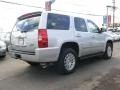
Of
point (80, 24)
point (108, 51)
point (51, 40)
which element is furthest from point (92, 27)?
point (51, 40)

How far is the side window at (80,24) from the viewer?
7063mm

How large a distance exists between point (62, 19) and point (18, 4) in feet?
56.3

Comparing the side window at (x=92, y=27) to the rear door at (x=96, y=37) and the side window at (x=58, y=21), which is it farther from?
the side window at (x=58, y=21)

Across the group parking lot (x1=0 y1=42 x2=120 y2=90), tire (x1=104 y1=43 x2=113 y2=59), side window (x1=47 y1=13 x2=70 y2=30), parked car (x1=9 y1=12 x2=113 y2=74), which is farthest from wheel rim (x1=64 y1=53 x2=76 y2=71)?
tire (x1=104 y1=43 x2=113 y2=59)

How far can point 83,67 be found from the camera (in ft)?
24.9

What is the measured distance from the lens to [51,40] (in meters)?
5.85

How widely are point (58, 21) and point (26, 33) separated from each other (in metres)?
1.08

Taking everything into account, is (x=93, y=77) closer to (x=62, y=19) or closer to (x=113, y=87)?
(x=113, y=87)

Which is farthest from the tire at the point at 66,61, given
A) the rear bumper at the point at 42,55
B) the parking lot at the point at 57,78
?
the rear bumper at the point at 42,55

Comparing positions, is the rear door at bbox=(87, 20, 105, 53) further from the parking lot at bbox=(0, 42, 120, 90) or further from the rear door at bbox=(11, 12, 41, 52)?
the rear door at bbox=(11, 12, 41, 52)

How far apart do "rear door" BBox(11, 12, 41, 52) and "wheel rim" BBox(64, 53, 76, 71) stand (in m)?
1.22

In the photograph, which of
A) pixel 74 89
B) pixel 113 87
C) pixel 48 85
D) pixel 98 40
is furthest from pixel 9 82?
pixel 98 40

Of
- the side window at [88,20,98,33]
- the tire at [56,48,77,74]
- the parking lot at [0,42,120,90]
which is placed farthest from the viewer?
the side window at [88,20,98,33]

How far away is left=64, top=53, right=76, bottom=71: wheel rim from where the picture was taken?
648cm
